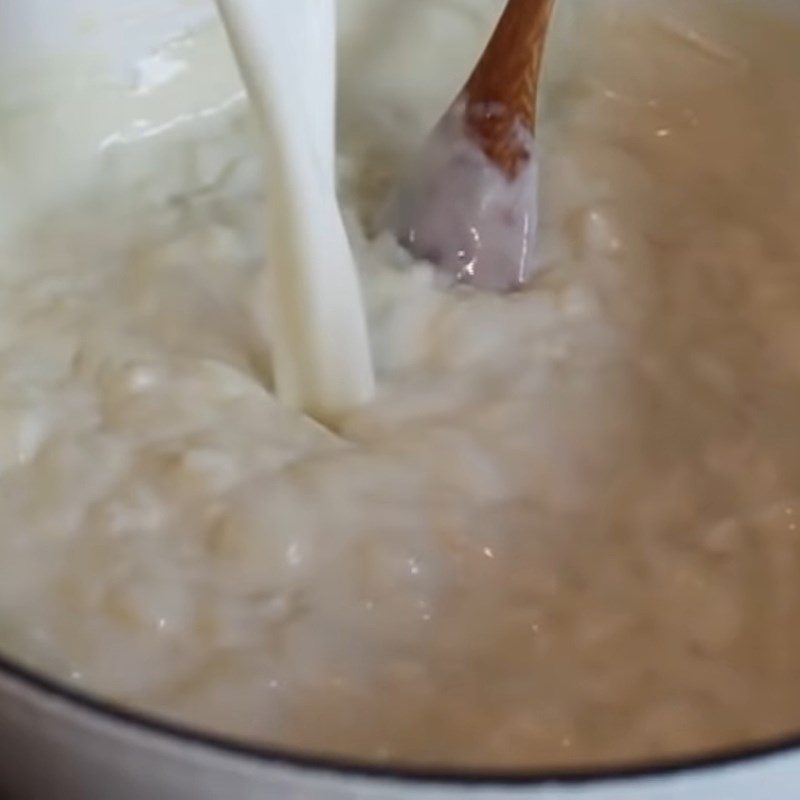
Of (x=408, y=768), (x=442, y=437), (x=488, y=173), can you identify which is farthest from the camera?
(x=488, y=173)

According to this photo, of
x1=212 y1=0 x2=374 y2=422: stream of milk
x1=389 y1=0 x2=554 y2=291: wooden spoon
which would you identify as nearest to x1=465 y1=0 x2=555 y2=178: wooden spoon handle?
x1=389 y1=0 x2=554 y2=291: wooden spoon

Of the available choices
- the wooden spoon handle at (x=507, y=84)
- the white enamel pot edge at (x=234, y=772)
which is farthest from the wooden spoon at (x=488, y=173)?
the white enamel pot edge at (x=234, y=772)

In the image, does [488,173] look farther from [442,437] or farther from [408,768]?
[408,768]

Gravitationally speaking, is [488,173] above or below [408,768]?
below

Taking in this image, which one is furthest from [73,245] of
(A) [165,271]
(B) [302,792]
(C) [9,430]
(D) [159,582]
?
(B) [302,792]

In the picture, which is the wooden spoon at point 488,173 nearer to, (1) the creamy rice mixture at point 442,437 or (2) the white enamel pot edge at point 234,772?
(1) the creamy rice mixture at point 442,437

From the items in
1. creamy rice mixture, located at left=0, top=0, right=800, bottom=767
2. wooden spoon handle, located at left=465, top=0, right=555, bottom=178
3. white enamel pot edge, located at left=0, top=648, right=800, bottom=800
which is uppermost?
white enamel pot edge, located at left=0, top=648, right=800, bottom=800

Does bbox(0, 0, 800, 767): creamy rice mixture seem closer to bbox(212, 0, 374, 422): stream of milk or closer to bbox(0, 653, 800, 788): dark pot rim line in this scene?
bbox(212, 0, 374, 422): stream of milk

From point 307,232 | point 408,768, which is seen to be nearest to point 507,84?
point 307,232
